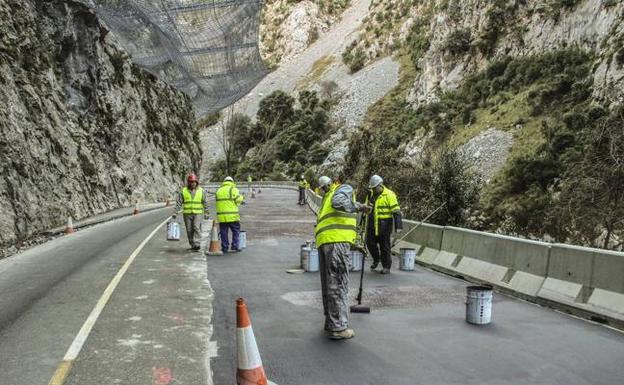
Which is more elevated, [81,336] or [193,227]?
[193,227]

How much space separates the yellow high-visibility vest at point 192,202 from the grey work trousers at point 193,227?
0.12m

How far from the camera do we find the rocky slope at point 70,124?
2184 cm

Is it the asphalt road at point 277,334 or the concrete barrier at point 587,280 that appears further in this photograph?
the concrete barrier at point 587,280

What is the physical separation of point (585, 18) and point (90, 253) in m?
43.3

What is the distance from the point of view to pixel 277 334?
278 inches

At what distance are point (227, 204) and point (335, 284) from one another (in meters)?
7.89

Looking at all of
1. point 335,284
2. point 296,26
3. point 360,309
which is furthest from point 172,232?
point 296,26

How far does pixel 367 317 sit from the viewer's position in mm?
8008

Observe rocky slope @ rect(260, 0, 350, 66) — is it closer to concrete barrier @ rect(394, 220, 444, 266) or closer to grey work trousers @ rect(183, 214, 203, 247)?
grey work trousers @ rect(183, 214, 203, 247)

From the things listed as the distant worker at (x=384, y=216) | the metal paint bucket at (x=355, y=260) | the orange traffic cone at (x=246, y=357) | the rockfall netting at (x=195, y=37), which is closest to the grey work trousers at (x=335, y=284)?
the orange traffic cone at (x=246, y=357)

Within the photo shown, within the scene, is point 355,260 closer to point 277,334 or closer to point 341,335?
point 277,334

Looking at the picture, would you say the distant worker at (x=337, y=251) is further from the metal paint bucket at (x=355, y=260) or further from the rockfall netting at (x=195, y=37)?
the rockfall netting at (x=195, y=37)

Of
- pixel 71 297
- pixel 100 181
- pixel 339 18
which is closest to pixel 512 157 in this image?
pixel 100 181

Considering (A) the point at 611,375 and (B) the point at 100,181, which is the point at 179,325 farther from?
(B) the point at 100,181
